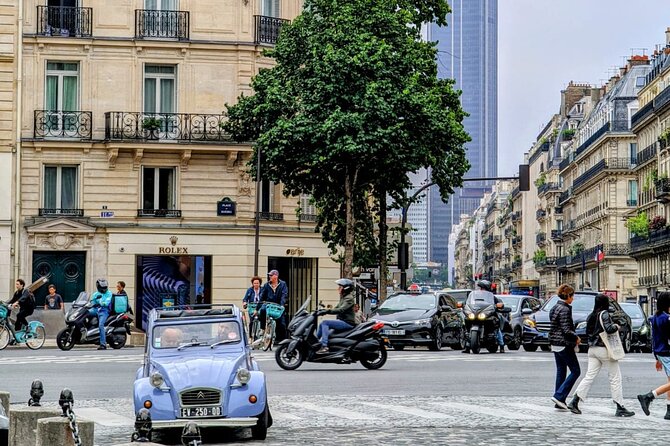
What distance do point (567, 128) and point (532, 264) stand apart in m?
22.6

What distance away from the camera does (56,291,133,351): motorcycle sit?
3476cm

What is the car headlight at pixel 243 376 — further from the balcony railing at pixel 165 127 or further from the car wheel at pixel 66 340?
the balcony railing at pixel 165 127

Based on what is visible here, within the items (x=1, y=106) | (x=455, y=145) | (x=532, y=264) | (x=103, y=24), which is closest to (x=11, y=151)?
(x=1, y=106)

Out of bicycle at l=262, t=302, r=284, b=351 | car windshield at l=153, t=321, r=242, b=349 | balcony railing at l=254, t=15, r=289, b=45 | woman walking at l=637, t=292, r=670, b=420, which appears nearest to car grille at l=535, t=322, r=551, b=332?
bicycle at l=262, t=302, r=284, b=351

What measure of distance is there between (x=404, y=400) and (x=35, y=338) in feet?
59.4

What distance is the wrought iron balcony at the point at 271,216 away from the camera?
46.7 metres

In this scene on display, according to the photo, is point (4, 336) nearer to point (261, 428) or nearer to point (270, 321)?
point (270, 321)

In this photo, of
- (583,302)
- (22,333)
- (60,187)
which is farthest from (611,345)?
(60,187)

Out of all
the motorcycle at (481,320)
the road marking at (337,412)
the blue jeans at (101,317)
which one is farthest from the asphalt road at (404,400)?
the blue jeans at (101,317)

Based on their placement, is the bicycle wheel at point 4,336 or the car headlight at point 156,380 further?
the bicycle wheel at point 4,336

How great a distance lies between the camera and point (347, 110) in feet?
137

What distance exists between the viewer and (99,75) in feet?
147

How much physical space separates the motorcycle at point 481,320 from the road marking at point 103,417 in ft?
54.6

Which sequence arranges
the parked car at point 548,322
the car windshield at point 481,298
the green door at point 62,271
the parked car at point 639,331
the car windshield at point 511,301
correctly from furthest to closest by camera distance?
the green door at point 62,271, the car windshield at point 511,301, the parked car at point 639,331, the parked car at point 548,322, the car windshield at point 481,298
